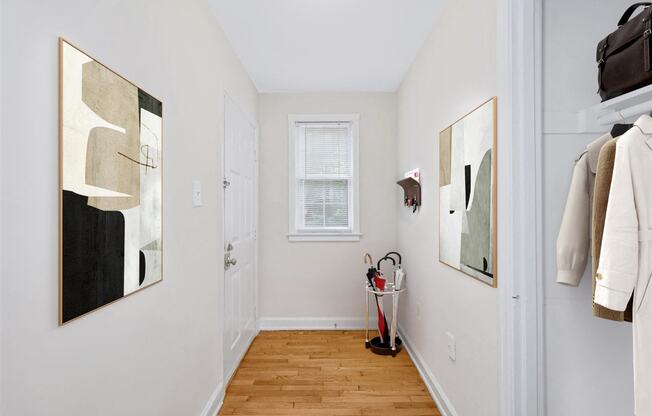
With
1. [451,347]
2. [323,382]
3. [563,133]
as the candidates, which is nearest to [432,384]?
[451,347]

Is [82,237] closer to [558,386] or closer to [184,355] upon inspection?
[184,355]

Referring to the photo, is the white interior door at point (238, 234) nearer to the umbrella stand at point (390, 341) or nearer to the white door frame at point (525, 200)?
the umbrella stand at point (390, 341)

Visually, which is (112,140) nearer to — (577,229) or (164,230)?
(164,230)

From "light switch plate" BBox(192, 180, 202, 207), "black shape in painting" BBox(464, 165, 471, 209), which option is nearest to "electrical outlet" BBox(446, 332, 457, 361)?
"black shape in painting" BBox(464, 165, 471, 209)

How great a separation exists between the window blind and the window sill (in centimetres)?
8

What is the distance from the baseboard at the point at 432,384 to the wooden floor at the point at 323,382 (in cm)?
4

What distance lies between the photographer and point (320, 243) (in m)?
3.86

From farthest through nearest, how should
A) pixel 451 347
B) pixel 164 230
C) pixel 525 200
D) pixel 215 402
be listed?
1. pixel 215 402
2. pixel 451 347
3. pixel 164 230
4. pixel 525 200

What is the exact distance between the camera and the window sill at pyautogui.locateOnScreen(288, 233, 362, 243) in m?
3.84

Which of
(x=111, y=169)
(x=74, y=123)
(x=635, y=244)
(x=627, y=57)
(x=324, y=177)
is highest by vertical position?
(x=627, y=57)

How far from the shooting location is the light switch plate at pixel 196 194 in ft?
6.57

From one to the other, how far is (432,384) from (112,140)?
2453 millimetres

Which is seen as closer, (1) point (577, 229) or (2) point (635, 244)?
(2) point (635, 244)

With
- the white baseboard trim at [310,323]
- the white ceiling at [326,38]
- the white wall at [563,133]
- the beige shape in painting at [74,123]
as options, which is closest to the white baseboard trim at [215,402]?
the white baseboard trim at [310,323]
